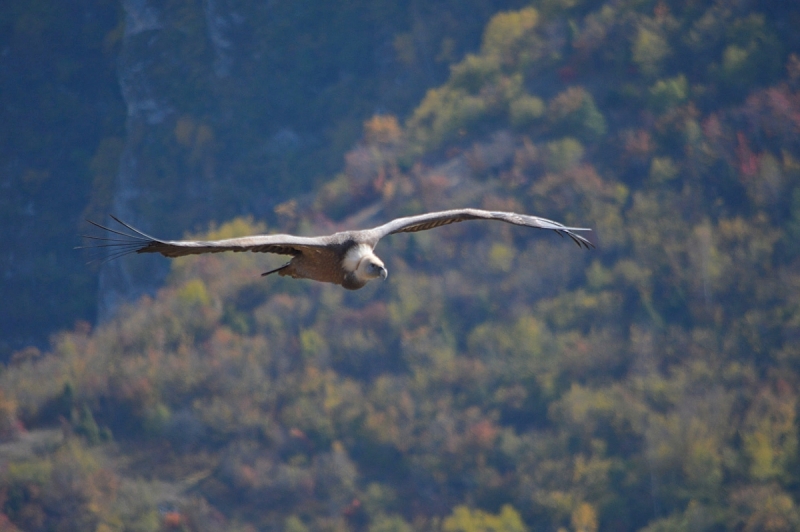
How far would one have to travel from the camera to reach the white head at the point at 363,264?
8883mm

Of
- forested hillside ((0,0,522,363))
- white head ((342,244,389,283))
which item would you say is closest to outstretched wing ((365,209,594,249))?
white head ((342,244,389,283))

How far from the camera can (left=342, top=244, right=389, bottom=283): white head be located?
29.1ft

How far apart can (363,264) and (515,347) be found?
2625 centimetres

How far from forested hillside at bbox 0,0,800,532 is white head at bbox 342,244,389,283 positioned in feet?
72.0

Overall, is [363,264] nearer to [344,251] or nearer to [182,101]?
[344,251]

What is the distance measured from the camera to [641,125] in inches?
1577

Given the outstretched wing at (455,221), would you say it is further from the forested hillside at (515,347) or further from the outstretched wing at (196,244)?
the forested hillside at (515,347)

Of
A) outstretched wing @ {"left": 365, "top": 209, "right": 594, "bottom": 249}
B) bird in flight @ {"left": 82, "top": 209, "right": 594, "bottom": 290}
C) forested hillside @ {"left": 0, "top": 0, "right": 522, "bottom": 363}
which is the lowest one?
bird in flight @ {"left": 82, "top": 209, "right": 594, "bottom": 290}

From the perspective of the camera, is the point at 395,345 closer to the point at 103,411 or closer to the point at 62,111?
the point at 103,411

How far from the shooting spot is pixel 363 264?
29.5 ft

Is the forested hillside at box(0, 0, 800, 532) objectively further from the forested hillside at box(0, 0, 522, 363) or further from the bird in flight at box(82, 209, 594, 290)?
the bird in flight at box(82, 209, 594, 290)

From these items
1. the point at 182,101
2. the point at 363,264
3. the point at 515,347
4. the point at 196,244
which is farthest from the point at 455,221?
the point at 182,101

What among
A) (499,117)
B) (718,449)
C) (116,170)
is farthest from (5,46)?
(718,449)

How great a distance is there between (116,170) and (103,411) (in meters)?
21.7
